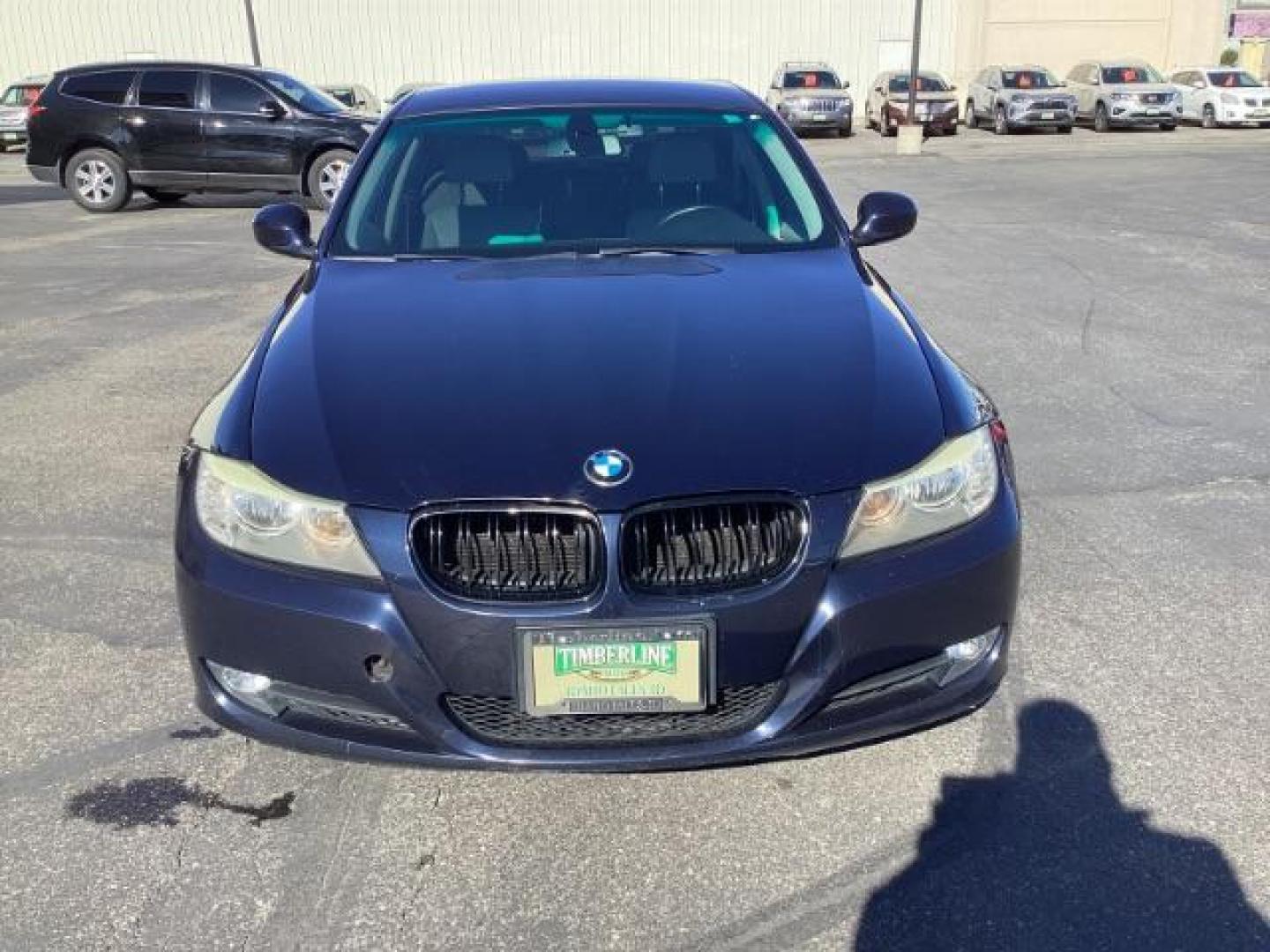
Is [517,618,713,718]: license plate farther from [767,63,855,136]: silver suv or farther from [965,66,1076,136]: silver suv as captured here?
[965,66,1076,136]: silver suv

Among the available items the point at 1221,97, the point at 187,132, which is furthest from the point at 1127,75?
the point at 187,132

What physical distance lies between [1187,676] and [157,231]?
12.0 metres

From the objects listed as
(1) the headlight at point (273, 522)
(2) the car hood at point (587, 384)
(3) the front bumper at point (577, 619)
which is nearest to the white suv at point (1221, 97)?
(2) the car hood at point (587, 384)

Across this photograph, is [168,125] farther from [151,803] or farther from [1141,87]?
[1141,87]

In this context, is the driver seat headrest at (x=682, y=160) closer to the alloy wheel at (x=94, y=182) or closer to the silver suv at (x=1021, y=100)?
the alloy wheel at (x=94, y=182)

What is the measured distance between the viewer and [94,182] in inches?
576

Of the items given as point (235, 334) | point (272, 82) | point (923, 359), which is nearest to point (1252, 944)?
point (923, 359)

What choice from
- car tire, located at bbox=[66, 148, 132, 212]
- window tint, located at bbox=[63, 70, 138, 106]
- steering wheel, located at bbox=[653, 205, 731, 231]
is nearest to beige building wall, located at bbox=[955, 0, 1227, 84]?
window tint, located at bbox=[63, 70, 138, 106]

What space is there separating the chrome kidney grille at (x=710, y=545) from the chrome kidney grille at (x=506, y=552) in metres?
0.10

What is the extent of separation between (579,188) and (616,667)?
2.13m

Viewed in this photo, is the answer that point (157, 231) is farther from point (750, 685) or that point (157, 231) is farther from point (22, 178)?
point (750, 685)

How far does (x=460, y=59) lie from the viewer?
34438 mm

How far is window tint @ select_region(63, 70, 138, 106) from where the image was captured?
47.2 feet

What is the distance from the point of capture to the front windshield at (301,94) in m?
14.3
